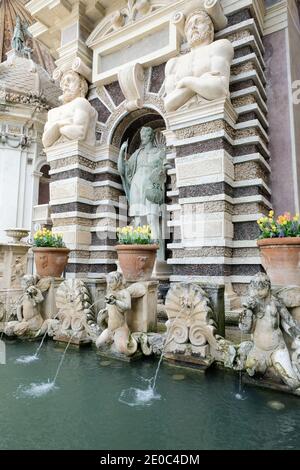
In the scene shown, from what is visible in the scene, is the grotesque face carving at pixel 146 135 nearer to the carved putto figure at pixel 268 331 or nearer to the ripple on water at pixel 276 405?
the carved putto figure at pixel 268 331

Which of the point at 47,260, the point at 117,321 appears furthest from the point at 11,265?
the point at 117,321

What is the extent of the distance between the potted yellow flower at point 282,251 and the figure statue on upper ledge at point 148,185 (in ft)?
11.9

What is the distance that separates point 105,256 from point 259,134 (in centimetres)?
462

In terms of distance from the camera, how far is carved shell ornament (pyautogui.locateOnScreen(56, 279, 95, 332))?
200 inches

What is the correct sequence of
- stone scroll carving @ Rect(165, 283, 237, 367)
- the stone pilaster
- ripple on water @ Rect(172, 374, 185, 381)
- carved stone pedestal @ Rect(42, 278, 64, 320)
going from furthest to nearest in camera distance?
the stone pilaster < carved stone pedestal @ Rect(42, 278, 64, 320) < stone scroll carving @ Rect(165, 283, 237, 367) < ripple on water @ Rect(172, 374, 185, 381)

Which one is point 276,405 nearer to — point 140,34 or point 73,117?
point 73,117

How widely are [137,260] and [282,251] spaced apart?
216 cm

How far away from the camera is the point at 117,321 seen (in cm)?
438

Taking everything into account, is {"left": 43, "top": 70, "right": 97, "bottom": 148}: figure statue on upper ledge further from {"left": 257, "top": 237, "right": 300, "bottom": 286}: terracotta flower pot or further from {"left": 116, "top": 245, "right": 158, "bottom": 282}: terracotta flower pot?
{"left": 257, "top": 237, "right": 300, "bottom": 286}: terracotta flower pot

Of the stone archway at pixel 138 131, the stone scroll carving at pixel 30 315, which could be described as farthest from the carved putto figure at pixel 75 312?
the stone archway at pixel 138 131

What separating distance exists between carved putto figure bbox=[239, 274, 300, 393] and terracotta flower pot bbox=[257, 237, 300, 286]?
40 cm

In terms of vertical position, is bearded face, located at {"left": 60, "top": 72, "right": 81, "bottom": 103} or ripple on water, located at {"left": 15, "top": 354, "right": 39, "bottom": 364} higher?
bearded face, located at {"left": 60, "top": 72, "right": 81, "bottom": 103}

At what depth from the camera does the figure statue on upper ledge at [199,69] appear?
19.1 feet

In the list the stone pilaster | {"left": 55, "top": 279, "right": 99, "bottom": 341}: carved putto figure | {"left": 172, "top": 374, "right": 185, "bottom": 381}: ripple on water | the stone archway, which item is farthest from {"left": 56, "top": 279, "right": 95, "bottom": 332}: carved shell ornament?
the stone archway
